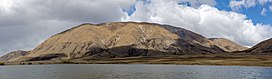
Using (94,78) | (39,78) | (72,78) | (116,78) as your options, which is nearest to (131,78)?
(116,78)

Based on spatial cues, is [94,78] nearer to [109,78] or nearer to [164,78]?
[109,78]

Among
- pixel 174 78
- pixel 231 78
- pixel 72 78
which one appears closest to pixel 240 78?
pixel 231 78

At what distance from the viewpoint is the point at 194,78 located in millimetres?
83938

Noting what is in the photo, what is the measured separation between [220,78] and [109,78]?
79.2 feet

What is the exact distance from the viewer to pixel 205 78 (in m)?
83.7

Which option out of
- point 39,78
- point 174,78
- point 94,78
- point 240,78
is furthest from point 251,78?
point 39,78

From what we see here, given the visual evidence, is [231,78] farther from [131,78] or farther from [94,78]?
[94,78]

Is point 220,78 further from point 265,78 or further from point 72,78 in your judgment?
point 72,78

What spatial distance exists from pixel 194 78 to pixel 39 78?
112 ft

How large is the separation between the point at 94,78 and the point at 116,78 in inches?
230

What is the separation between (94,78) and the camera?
86.0 meters

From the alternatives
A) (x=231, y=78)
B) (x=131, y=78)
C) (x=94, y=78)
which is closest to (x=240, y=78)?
(x=231, y=78)

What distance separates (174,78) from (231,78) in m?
12.5

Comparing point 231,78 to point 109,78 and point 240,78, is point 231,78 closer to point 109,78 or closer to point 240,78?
point 240,78
